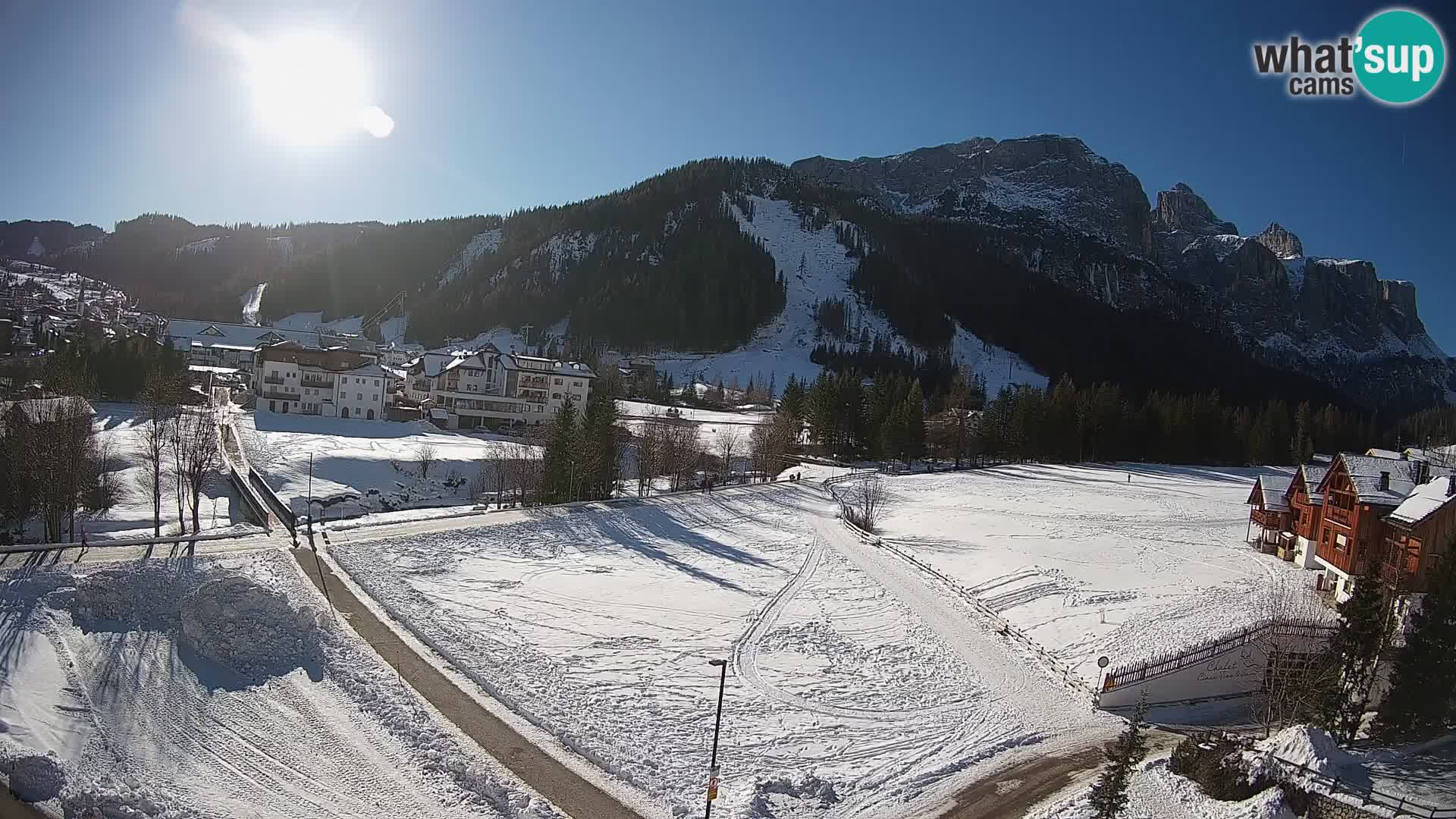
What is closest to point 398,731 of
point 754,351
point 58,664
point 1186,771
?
point 58,664

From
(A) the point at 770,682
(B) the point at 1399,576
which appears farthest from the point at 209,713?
(B) the point at 1399,576

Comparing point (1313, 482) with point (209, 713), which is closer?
point (209, 713)

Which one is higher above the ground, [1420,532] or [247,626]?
[1420,532]

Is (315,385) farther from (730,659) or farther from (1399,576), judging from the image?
(1399,576)

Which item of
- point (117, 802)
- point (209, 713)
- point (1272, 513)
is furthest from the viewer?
point (1272, 513)

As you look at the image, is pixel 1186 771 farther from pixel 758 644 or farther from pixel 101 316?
pixel 101 316

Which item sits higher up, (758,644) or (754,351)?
(754,351)

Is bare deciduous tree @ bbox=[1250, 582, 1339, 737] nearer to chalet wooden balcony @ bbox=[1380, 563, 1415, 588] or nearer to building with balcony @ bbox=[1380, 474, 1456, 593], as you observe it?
chalet wooden balcony @ bbox=[1380, 563, 1415, 588]
